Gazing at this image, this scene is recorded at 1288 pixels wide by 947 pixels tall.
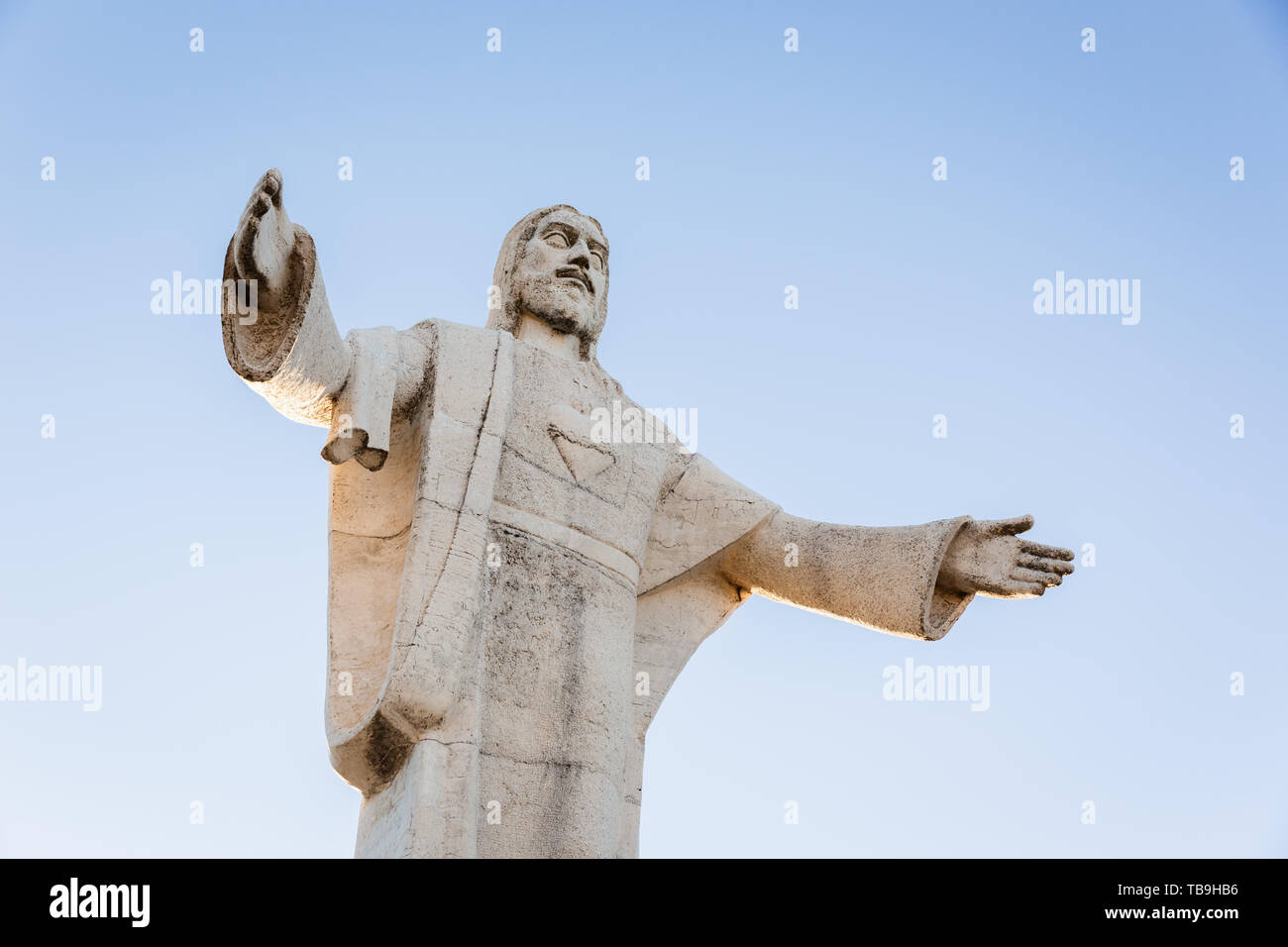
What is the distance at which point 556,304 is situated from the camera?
447 inches

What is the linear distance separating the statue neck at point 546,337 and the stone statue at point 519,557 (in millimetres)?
15

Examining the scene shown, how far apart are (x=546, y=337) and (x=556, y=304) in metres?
0.20

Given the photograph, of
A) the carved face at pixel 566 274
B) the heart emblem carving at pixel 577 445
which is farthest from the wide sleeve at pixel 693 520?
the carved face at pixel 566 274

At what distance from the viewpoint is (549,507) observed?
410 inches

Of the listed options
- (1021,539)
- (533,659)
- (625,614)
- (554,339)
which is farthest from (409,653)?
(1021,539)

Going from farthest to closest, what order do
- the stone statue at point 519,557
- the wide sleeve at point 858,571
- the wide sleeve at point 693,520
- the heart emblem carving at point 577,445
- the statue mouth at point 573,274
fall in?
the statue mouth at point 573,274
the wide sleeve at point 693,520
the wide sleeve at point 858,571
the heart emblem carving at point 577,445
the stone statue at point 519,557

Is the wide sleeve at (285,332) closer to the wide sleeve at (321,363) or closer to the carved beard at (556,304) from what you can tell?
the wide sleeve at (321,363)

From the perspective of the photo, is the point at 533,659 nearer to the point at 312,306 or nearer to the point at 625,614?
the point at 625,614

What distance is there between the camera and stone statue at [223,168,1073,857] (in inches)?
372

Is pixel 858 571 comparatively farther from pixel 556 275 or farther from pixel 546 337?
pixel 556 275

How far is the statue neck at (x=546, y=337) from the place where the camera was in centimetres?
1133

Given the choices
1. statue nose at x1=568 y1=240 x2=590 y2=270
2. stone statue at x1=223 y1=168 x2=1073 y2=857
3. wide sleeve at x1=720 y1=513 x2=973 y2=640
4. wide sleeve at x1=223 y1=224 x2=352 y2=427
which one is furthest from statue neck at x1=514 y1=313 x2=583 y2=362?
wide sleeve at x1=223 y1=224 x2=352 y2=427

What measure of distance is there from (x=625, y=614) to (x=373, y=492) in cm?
152

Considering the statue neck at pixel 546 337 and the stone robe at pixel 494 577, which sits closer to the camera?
the stone robe at pixel 494 577
